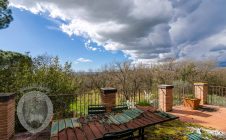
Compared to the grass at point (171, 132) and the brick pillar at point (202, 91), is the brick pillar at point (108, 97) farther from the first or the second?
the brick pillar at point (202, 91)

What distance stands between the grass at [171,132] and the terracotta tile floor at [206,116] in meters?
0.73

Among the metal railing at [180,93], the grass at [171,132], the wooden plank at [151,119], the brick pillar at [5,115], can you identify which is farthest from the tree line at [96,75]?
the wooden plank at [151,119]

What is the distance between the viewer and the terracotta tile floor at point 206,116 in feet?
25.6

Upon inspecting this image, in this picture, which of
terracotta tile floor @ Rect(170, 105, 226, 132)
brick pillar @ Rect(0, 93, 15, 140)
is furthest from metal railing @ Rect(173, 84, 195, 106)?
brick pillar @ Rect(0, 93, 15, 140)

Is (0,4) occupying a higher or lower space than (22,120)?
higher

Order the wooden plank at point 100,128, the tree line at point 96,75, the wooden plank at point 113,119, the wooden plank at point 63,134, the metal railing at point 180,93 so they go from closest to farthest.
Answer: the wooden plank at point 63,134, the wooden plank at point 100,128, the wooden plank at point 113,119, the tree line at point 96,75, the metal railing at point 180,93

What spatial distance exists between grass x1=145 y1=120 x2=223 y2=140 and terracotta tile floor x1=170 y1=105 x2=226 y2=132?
73 cm

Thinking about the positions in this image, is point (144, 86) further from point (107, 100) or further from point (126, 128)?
point (126, 128)

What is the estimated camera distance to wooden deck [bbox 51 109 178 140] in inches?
144

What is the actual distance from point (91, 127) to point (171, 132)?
129 inches

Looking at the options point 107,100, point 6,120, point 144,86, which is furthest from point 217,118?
point 144,86

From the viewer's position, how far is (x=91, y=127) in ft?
13.4

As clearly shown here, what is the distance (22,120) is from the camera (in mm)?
5980

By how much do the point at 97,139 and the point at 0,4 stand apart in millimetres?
10584
